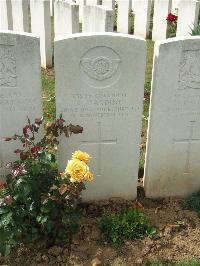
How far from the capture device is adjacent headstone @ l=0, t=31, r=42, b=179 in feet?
12.3

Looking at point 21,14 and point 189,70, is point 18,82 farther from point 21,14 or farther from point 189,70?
point 21,14

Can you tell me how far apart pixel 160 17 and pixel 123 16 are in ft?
3.80

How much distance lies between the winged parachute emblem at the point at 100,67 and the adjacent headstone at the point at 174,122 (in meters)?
0.40

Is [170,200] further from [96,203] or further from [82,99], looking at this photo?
[82,99]

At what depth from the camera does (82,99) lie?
398 centimetres

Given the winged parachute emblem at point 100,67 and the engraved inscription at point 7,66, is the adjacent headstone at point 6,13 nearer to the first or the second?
the engraved inscription at point 7,66

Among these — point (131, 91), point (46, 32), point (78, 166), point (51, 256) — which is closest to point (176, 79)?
point (131, 91)

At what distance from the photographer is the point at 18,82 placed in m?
3.89

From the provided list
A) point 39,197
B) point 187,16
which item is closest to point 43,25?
point 187,16

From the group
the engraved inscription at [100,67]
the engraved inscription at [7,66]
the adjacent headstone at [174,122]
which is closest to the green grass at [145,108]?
the adjacent headstone at [174,122]

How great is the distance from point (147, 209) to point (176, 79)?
4.52 feet

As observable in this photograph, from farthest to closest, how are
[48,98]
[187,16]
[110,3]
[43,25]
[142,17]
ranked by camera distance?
[110,3] < [142,17] < [187,16] < [43,25] < [48,98]

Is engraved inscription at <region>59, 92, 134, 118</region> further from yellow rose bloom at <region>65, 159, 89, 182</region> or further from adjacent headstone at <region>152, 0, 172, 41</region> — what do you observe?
adjacent headstone at <region>152, 0, 172, 41</region>

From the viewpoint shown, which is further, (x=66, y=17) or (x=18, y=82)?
(x=66, y=17)
